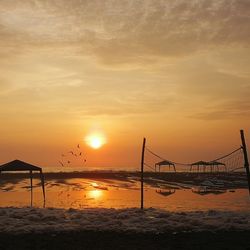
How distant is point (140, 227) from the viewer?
16672 mm

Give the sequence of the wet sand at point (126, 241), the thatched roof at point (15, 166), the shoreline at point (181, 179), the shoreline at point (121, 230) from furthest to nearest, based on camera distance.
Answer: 1. the shoreline at point (181, 179)
2. the thatched roof at point (15, 166)
3. the shoreline at point (121, 230)
4. the wet sand at point (126, 241)

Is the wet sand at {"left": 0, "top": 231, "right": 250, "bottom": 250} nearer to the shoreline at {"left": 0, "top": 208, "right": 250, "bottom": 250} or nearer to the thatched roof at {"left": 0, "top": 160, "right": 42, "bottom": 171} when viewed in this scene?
the shoreline at {"left": 0, "top": 208, "right": 250, "bottom": 250}

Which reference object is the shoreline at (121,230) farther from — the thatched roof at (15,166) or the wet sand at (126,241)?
the thatched roof at (15,166)

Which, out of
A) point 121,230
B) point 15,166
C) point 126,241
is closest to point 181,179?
point 15,166

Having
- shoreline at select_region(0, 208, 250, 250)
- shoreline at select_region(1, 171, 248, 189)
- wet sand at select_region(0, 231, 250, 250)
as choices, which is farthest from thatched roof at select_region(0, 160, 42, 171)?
shoreline at select_region(1, 171, 248, 189)

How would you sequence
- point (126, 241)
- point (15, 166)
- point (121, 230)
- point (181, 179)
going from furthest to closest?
1. point (181, 179)
2. point (15, 166)
3. point (121, 230)
4. point (126, 241)

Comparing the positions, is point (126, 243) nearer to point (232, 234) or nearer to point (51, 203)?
point (232, 234)

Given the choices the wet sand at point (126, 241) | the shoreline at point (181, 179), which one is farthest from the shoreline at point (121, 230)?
the shoreline at point (181, 179)

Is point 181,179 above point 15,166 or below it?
above

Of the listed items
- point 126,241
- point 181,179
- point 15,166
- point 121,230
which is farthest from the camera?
point 181,179

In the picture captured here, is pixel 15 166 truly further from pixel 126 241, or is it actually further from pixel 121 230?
pixel 126 241

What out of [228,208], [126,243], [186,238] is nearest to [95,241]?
[126,243]

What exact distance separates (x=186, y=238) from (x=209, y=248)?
147cm

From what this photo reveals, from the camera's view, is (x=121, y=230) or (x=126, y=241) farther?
(x=121, y=230)
